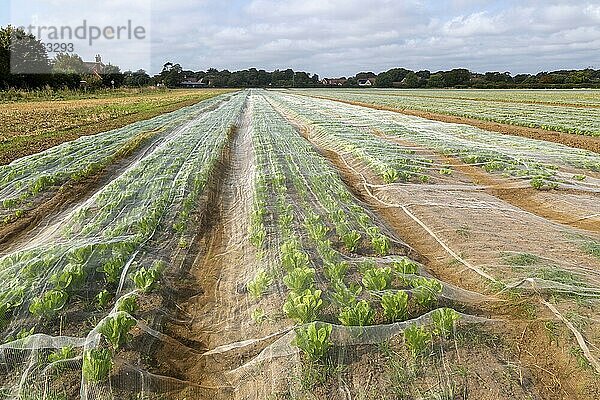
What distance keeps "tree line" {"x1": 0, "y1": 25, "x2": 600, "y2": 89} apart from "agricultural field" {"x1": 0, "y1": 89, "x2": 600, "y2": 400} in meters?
49.0

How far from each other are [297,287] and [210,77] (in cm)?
14519

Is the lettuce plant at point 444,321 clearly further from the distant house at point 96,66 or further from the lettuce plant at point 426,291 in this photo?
the distant house at point 96,66

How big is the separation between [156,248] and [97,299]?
148 cm

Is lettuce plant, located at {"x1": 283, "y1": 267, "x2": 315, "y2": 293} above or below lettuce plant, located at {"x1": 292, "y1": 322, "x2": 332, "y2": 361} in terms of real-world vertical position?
above

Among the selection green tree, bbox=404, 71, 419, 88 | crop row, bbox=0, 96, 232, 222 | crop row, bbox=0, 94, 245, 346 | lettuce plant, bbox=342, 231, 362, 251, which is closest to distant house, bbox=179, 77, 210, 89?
green tree, bbox=404, 71, 419, 88

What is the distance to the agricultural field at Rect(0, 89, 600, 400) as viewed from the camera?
3709mm

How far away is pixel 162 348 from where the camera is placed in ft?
14.0

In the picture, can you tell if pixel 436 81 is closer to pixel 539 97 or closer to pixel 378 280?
pixel 539 97

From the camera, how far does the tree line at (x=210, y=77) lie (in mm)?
51312

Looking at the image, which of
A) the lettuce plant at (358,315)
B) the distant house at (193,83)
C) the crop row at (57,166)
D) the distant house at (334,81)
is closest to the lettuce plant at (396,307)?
the lettuce plant at (358,315)

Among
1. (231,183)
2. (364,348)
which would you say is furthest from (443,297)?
(231,183)

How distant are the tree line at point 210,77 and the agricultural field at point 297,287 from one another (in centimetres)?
4903

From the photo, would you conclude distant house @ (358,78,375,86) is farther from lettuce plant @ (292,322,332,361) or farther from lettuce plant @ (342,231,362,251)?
lettuce plant @ (292,322,332,361)

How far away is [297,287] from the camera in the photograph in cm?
477
